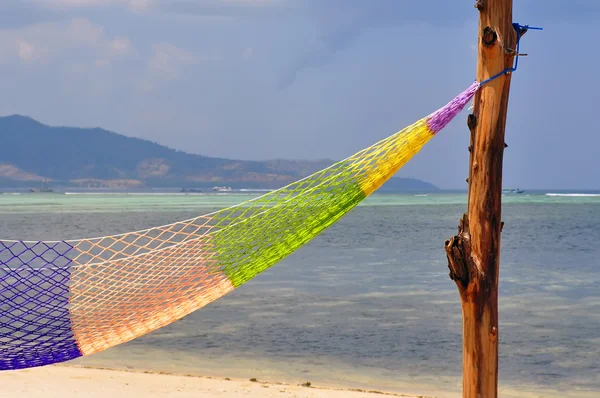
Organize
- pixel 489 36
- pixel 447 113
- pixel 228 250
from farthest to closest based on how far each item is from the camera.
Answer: pixel 228 250, pixel 447 113, pixel 489 36

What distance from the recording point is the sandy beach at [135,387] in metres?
4.96

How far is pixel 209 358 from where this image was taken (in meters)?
6.52

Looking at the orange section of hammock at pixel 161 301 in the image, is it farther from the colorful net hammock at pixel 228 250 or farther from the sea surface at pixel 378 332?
the sea surface at pixel 378 332

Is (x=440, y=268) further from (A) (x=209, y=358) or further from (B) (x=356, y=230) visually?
(B) (x=356, y=230)

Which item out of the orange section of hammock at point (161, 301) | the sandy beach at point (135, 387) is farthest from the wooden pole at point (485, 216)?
the sandy beach at point (135, 387)

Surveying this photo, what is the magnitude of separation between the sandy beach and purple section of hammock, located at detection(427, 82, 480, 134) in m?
2.22

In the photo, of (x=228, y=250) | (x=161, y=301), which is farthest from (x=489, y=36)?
(x=161, y=301)

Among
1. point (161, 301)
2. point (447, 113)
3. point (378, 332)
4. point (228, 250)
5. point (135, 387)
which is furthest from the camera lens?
point (378, 332)

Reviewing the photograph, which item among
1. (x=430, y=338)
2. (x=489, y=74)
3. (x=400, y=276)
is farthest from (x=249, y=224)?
(x=400, y=276)

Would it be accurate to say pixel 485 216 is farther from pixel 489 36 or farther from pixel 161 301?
pixel 161 301

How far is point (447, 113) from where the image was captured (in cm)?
345

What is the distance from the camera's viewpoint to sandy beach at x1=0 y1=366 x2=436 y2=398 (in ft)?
16.3

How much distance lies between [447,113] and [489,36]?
36 centimetres

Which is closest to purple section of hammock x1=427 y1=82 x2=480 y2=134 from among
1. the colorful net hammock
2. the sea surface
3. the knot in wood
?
the colorful net hammock
